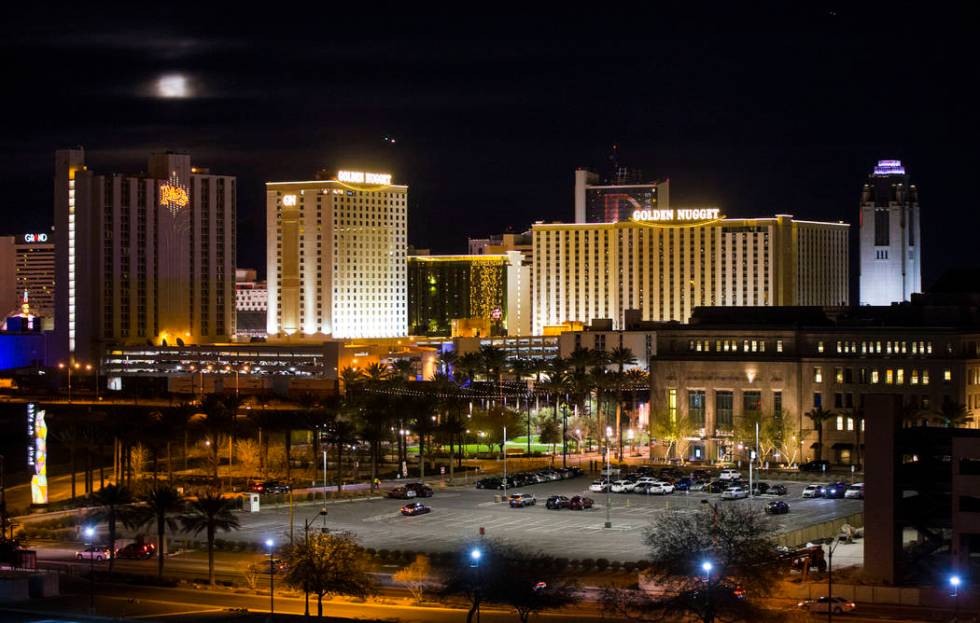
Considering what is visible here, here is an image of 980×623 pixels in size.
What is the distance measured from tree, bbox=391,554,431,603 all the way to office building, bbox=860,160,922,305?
143 meters

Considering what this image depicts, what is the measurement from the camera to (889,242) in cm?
19525

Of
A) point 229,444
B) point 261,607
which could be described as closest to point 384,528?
point 261,607

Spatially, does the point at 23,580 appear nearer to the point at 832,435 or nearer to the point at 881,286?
the point at 832,435

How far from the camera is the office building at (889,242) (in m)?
194

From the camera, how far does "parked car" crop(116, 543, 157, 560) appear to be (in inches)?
2635

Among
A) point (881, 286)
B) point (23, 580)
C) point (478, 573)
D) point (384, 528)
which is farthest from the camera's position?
point (881, 286)

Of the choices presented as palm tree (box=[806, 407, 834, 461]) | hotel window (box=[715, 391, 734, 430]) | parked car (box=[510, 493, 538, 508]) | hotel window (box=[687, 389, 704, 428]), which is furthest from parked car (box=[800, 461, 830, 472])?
parked car (box=[510, 493, 538, 508])

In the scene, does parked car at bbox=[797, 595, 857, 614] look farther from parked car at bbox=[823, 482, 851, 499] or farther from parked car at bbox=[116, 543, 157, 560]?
parked car at bbox=[823, 482, 851, 499]

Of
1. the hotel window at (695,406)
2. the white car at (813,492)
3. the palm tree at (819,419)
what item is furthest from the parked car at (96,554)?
the hotel window at (695,406)

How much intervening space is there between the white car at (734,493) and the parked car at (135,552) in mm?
32352

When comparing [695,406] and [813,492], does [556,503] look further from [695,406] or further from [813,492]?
[695,406]

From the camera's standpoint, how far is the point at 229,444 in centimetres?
11019

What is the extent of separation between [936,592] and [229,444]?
6450 cm

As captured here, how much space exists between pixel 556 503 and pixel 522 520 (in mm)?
5407
